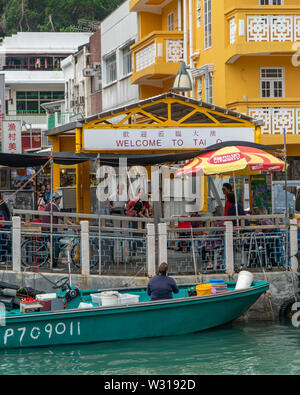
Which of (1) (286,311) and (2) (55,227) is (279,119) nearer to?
(1) (286,311)

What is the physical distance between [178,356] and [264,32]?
14.2 meters

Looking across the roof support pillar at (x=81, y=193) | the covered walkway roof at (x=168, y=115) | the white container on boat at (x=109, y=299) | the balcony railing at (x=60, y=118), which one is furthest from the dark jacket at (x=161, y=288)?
the balcony railing at (x=60, y=118)

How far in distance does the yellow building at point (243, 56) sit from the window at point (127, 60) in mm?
4975

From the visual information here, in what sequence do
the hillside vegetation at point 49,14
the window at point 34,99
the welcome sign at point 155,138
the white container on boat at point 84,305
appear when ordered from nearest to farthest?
1. the white container on boat at point 84,305
2. the welcome sign at point 155,138
3. the window at point 34,99
4. the hillside vegetation at point 49,14

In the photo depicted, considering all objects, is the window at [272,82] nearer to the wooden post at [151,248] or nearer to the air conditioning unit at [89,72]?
the wooden post at [151,248]

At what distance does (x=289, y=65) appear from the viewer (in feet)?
90.4

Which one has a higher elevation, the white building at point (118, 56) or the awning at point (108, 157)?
the white building at point (118, 56)

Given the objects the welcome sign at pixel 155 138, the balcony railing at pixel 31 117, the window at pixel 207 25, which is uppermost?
the balcony railing at pixel 31 117

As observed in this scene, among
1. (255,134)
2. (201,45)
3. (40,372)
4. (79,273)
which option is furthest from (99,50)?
(40,372)

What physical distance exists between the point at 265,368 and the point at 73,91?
120ft

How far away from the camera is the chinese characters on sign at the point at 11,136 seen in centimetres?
3150

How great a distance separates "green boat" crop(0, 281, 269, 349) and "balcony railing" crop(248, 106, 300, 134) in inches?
391

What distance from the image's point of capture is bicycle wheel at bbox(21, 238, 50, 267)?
18953 mm

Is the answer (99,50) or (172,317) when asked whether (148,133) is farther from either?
(99,50)
